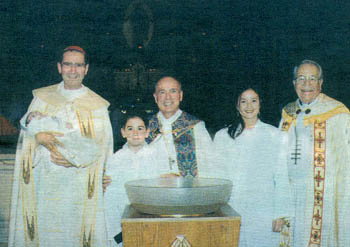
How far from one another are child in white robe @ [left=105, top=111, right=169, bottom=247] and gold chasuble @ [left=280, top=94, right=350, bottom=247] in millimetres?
937

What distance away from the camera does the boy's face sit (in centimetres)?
313

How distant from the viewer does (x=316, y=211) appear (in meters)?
3.21

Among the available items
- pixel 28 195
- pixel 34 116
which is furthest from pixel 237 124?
pixel 28 195

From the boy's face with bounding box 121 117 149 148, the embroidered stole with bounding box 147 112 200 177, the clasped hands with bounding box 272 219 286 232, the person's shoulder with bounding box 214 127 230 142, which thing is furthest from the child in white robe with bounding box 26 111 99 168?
the clasped hands with bounding box 272 219 286 232

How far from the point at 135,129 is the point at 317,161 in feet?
4.25

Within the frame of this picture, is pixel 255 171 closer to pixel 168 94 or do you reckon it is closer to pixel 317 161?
pixel 317 161

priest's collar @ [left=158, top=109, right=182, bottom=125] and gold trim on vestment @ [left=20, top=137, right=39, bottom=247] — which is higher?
priest's collar @ [left=158, top=109, right=182, bottom=125]

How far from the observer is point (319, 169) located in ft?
10.5

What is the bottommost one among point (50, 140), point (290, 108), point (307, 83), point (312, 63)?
point (50, 140)

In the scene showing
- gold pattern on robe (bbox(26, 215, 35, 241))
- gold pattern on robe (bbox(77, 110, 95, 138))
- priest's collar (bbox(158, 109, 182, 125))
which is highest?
priest's collar (bbox(158, 109, 182, 125))

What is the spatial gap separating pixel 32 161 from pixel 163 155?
3.01 ft

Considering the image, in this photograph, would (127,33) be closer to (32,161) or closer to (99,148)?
(99,148)

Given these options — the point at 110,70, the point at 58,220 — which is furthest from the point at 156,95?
the point at 58,220

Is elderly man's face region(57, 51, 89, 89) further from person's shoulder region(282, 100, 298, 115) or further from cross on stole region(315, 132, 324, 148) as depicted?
cross on stole region(315, 132, 324, 148)
